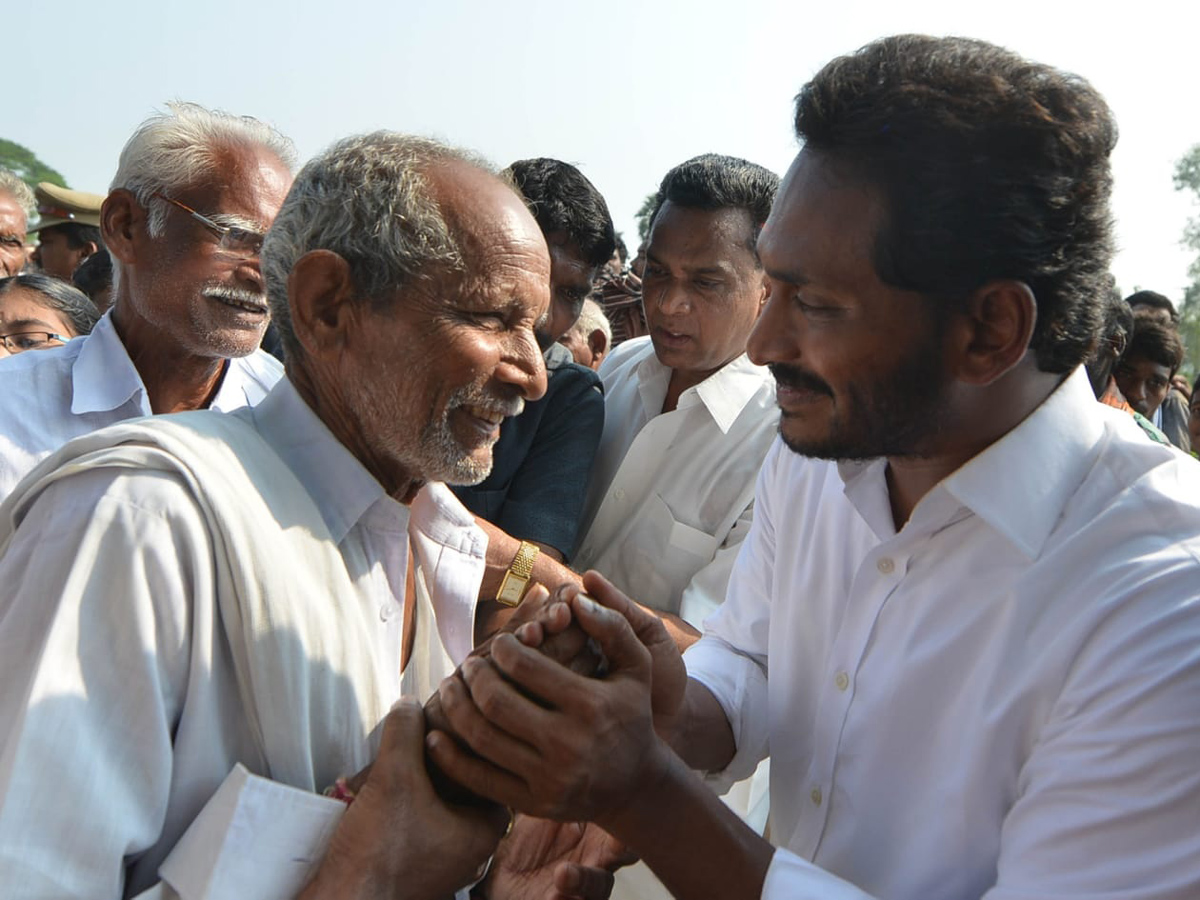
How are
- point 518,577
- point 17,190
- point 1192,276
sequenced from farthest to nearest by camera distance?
point 1192,276, point 17,190, point 518,577

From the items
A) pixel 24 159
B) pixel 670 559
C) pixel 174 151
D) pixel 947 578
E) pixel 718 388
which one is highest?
pixel 174 151

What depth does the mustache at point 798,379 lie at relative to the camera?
2176 millimetres

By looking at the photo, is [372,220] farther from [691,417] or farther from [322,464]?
[691,417]

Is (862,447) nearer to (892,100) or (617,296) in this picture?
(892,100)

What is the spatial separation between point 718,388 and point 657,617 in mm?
1728

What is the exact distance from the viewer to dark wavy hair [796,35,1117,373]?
202 cm

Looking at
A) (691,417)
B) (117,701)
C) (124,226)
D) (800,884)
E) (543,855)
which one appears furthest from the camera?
(691,417)

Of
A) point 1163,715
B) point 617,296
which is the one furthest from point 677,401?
point 617,296

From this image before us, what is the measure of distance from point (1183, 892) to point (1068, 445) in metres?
0.82

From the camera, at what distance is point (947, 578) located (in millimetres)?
2105

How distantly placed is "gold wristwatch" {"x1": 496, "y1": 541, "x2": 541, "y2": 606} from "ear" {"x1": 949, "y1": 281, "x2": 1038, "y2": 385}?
1.52 meters

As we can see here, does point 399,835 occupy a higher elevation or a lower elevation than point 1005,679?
lower

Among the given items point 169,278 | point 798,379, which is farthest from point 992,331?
point 169,278

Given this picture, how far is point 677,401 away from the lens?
3.94 metres
